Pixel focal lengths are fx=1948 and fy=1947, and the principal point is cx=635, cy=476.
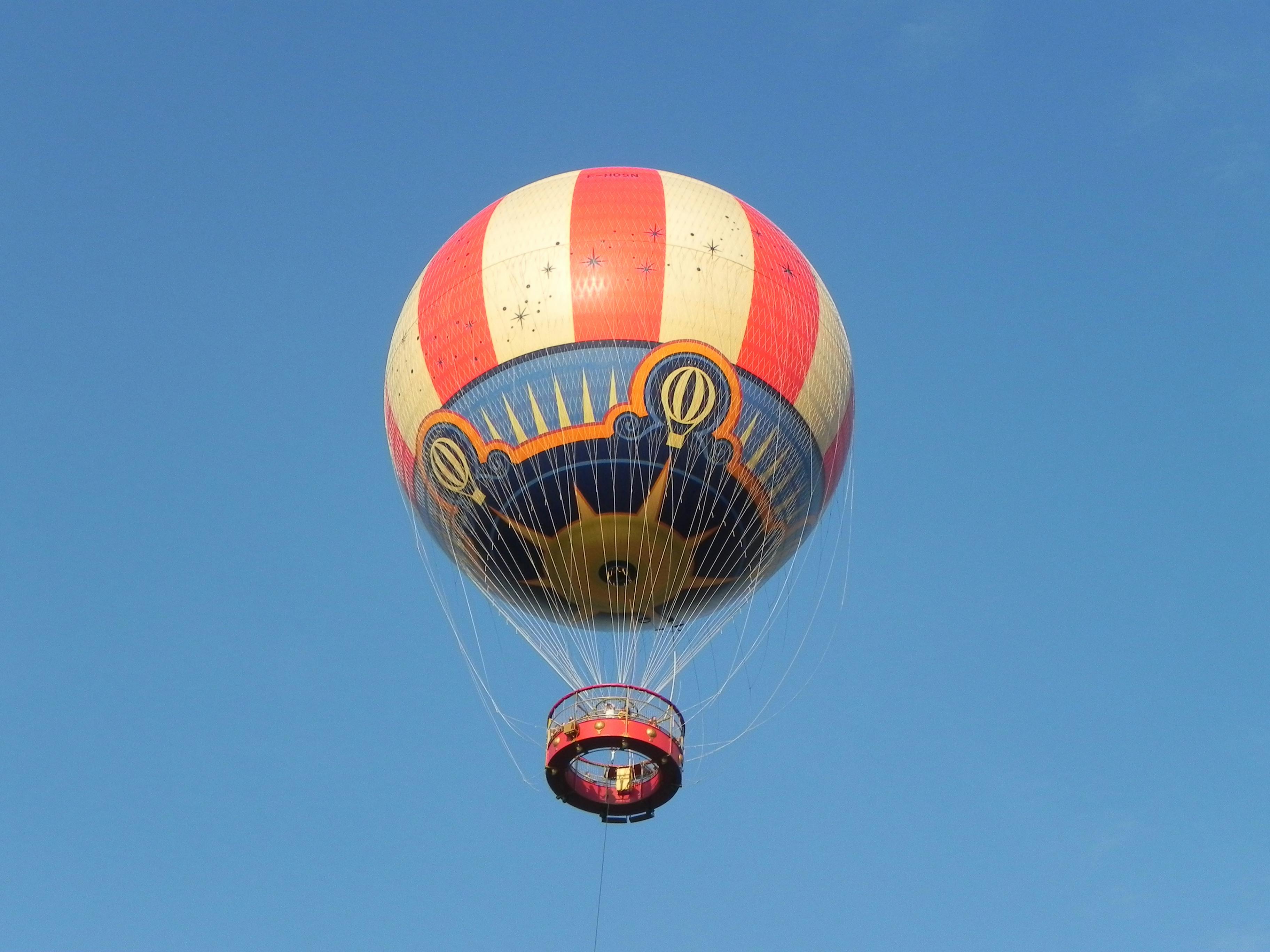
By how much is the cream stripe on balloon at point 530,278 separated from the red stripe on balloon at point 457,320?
16cm

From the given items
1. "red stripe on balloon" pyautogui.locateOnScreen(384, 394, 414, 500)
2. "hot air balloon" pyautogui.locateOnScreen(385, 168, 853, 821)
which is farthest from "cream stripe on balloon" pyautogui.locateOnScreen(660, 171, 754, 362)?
"red stripe on balloon" pyautogui.locateOnScreen(384, 394, 414, 500)

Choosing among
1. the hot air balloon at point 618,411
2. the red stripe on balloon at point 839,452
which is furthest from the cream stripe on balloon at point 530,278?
the red stripe on balloon at point 839,452

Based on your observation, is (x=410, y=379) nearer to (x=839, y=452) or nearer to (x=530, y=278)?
(x=530, y=278)

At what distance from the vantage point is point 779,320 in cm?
3105

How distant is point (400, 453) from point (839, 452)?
→ 7.35 meters

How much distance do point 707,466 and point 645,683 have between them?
143 inches

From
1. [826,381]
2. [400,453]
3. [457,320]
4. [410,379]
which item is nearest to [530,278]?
[457,320]

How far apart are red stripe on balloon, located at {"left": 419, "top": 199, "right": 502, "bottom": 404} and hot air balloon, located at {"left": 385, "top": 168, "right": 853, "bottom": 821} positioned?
1.3 inches

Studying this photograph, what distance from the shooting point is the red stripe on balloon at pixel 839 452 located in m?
32.4

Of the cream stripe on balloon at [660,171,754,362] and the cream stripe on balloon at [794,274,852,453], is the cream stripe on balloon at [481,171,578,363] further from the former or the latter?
the cream stripe on balloon at [794,274,852,453]

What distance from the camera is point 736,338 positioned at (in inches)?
1201

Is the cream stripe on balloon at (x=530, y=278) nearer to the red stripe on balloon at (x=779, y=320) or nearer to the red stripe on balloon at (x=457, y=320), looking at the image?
the red stripe on balloon at (x=457, y=320)

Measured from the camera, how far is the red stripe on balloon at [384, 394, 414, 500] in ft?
105

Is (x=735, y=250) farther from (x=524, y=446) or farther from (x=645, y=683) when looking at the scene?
(x=645, y=683)
